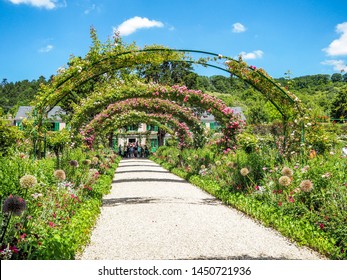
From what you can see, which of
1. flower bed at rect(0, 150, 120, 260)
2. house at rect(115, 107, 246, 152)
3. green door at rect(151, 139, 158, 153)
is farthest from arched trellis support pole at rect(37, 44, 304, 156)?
green door at rect(151, 139, 158, 153)

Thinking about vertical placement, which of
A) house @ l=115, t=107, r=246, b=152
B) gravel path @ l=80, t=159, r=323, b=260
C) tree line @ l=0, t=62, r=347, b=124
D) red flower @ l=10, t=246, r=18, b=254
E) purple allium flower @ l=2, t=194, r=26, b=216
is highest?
tree line @ l=0, t=62, r=347, b=124

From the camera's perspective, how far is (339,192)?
5445 millimetres

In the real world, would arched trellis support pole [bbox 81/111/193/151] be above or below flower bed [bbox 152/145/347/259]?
above

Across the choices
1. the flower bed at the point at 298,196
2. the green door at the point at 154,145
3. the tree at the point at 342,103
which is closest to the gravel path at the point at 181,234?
the flower bed at the point at 298,196

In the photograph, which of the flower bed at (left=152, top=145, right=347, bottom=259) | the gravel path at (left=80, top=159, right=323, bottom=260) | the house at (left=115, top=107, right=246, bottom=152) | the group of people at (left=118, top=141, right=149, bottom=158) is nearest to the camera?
the gravel path at (left=80, top=159, right=323, bottom=260)

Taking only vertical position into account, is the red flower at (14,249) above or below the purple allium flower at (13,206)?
below

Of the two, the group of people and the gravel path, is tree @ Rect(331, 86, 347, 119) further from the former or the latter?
the group of people

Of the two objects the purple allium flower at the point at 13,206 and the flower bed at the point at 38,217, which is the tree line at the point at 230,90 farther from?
the purple allium flower at the point at 13,206

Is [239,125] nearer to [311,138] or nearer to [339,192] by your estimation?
[311,138]

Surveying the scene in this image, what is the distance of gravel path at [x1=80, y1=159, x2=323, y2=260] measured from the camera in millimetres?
4875

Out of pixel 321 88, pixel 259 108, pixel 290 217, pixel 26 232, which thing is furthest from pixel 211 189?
pixel 321 88

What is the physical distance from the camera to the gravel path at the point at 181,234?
4875 millimetres

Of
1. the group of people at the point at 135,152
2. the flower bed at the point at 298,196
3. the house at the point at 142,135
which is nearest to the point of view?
the flower bed at the point at 298,196

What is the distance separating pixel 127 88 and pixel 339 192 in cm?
900
